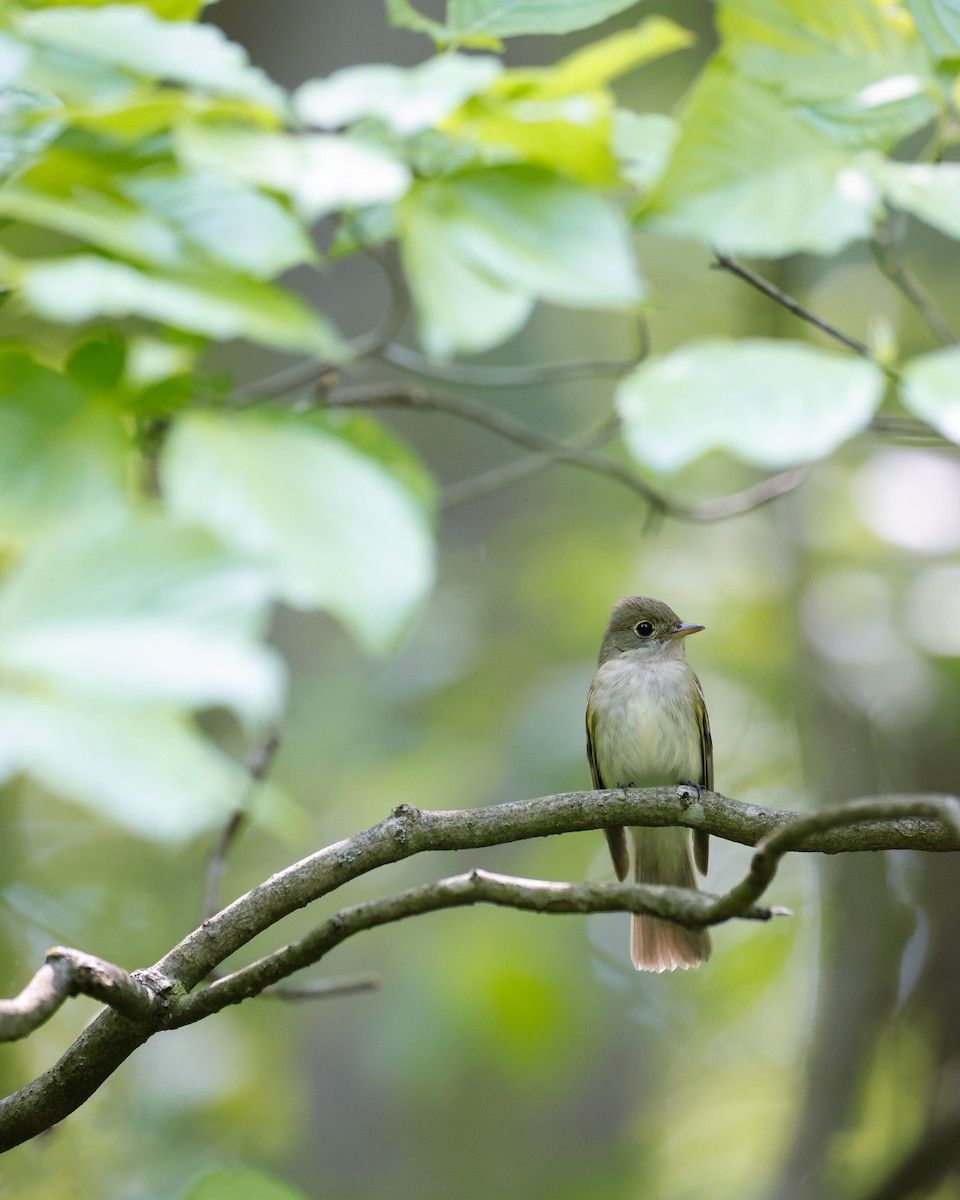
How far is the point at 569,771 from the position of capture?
26.1ft

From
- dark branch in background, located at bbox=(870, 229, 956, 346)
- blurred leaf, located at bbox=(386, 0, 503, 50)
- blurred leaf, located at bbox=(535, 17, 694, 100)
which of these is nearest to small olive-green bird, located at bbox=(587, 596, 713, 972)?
dark branch in background, located at bbox=(870, 229, 956, 346)

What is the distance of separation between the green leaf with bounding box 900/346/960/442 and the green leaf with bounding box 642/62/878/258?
0.17 m

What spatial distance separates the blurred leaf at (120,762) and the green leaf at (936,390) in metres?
0.69

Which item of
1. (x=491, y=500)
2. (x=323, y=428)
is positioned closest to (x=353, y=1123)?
(x=491, y=500)

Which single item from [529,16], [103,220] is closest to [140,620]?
[103,220]

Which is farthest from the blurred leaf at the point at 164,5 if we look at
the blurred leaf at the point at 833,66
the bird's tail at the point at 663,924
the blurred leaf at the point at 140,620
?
the bird's tail at the point at 663,924

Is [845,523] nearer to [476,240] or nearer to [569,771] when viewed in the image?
[569,771]

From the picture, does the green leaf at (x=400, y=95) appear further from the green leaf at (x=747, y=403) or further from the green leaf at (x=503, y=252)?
the green leaf at (x=747, y=403)

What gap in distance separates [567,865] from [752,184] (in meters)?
7.72

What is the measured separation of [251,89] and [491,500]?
8.71m

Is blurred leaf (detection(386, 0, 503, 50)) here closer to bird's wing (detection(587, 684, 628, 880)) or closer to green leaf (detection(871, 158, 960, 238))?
green leaf (detection(871, 158, 960, 238))

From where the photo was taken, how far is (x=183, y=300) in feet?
3.62

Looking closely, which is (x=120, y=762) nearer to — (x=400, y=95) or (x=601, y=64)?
(x=400, y=95)

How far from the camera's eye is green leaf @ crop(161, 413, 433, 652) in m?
1.05
